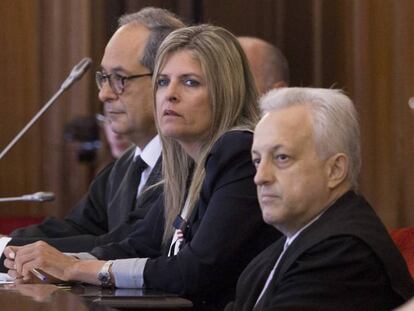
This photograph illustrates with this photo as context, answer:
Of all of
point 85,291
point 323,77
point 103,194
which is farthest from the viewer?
point 323,77

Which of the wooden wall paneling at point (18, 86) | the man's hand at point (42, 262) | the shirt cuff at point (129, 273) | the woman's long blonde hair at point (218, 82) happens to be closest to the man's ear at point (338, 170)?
the woman's long blonde hair at point (218, 82)

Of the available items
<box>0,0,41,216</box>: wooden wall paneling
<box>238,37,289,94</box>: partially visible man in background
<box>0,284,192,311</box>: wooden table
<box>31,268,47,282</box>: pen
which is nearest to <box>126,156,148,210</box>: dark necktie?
<box>31,268,47,282</box>: pen

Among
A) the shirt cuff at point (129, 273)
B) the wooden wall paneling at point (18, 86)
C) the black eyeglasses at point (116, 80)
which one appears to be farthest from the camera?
the wooden wall paneling at point (18, 86)

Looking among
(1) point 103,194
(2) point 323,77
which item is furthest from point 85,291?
(2) point 323,77

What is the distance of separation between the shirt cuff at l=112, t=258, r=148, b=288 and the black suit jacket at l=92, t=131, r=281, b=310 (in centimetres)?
2

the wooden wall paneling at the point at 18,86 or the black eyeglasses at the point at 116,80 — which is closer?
the black eyeglasses at the point at 116,80

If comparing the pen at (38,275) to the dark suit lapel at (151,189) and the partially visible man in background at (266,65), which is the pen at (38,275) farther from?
the partially visible man in background at (266,65)

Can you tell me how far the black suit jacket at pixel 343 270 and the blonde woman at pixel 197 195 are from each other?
1.69 feet

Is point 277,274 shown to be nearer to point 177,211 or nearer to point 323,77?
point 177,211

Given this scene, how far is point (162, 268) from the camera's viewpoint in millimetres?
3611

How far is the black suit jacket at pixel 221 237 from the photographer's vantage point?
3.54 meters

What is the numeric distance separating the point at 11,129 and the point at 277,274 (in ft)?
11.9

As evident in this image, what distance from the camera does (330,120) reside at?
3111mm

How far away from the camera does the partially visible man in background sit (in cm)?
538
